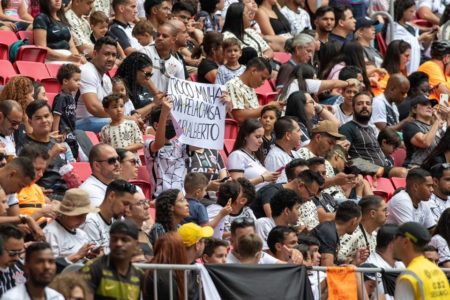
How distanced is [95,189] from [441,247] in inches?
132

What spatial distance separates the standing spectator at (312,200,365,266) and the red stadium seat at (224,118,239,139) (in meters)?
3.07

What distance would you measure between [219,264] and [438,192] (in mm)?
4700

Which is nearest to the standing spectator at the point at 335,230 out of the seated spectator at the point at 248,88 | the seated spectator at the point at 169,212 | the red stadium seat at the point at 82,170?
the seated spectator at the point at 169,212

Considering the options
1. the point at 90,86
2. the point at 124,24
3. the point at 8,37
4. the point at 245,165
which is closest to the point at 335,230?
the point at 245,165

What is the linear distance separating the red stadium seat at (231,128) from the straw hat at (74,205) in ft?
16.9

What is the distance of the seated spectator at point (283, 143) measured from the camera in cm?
1675

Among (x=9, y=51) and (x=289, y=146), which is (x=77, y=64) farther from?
(x=289, y=146)

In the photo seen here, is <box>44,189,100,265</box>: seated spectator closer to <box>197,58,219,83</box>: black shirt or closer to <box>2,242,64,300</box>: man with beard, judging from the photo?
<box>2,242,64,300</box>: man with beard

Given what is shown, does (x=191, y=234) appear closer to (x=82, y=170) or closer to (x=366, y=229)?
(x=82, y=170)

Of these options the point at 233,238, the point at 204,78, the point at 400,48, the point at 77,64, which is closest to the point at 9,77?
the point at 77,64

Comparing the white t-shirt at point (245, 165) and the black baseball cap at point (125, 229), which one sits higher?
the black baseball cap at point (125, 229)

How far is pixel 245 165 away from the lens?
53.7ft

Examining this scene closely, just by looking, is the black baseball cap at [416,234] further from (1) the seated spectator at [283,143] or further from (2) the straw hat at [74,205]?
(1) the seated spectator at [283,143]

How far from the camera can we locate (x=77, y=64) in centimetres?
1755
